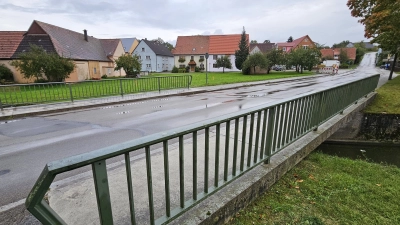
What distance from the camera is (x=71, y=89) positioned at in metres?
10.8

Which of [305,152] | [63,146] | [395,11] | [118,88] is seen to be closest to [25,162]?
[63,146]

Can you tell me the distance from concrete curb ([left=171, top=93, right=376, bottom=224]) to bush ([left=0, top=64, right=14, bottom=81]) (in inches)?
1200

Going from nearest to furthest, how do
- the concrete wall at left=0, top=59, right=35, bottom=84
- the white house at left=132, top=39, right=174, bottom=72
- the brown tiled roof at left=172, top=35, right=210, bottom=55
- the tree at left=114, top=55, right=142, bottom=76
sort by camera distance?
the concrete wall at left=0, top=59, right=35, bottom=84, the tree at left=114, top=55, right=142, bottom=76, the white house at left=132, top=39, right=174, bottom=72, the brown tiled roof at left=172, top=35, right=210, bottom=55

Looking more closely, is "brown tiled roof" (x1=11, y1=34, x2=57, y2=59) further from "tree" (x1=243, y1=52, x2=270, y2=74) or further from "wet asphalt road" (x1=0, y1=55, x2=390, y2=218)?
"tree" (x1=243, y1=52, x2=270, y2=74)

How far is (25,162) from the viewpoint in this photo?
427 centimetres

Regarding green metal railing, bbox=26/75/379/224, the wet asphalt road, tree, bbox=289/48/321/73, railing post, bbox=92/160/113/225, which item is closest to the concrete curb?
green metal railing, bbox=26/75/379/224

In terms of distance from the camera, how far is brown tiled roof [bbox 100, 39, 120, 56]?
39.1 m

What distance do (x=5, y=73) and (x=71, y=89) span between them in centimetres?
2047

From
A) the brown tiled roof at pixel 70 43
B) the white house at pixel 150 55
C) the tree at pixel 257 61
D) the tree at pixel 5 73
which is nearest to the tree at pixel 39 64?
the brown tiled roof at pixel 70 43

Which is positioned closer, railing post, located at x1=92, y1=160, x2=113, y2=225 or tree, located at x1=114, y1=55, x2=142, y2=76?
railing post, located at x1=92, y1=160, x2=113, y2=225

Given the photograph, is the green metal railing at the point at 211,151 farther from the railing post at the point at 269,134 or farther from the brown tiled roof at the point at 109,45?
the brown tiled roof at the point at 109,45

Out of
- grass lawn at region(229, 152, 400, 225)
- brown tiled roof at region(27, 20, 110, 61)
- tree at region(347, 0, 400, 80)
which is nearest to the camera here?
grass lawn at region(229, 152, 400, 225)

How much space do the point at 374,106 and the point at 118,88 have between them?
13.0 m

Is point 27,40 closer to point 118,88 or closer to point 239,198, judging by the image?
point 118,88
